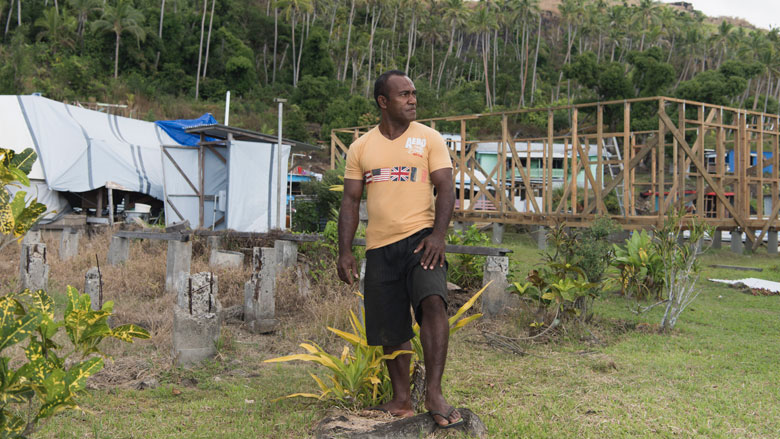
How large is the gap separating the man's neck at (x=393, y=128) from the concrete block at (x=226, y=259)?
5772 mm

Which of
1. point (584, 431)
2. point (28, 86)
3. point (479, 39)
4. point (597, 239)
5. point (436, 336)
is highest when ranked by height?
point (479, 39)

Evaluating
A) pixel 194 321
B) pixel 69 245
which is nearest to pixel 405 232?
pixel 194 321

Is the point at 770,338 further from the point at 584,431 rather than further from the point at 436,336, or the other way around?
the point at 436,336

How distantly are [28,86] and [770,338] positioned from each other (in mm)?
38610

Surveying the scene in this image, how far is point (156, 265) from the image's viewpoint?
899 centimetres

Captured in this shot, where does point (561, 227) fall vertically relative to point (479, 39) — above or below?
below

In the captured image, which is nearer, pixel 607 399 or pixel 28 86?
pixel 607 399

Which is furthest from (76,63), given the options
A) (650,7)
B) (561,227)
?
(650,7)

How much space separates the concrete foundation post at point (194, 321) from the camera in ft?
15.7

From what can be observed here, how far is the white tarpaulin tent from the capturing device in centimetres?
1405

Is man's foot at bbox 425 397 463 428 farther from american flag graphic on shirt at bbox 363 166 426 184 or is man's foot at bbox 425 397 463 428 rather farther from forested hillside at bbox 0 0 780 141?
forested hillside at bbox 0 0 780 141

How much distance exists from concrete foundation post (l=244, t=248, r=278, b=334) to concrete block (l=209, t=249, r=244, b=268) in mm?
2347

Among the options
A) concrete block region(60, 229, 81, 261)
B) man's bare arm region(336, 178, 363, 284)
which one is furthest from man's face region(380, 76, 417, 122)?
concrete block region(60, 229, 81, 261)

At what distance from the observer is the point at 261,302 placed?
630 cm
